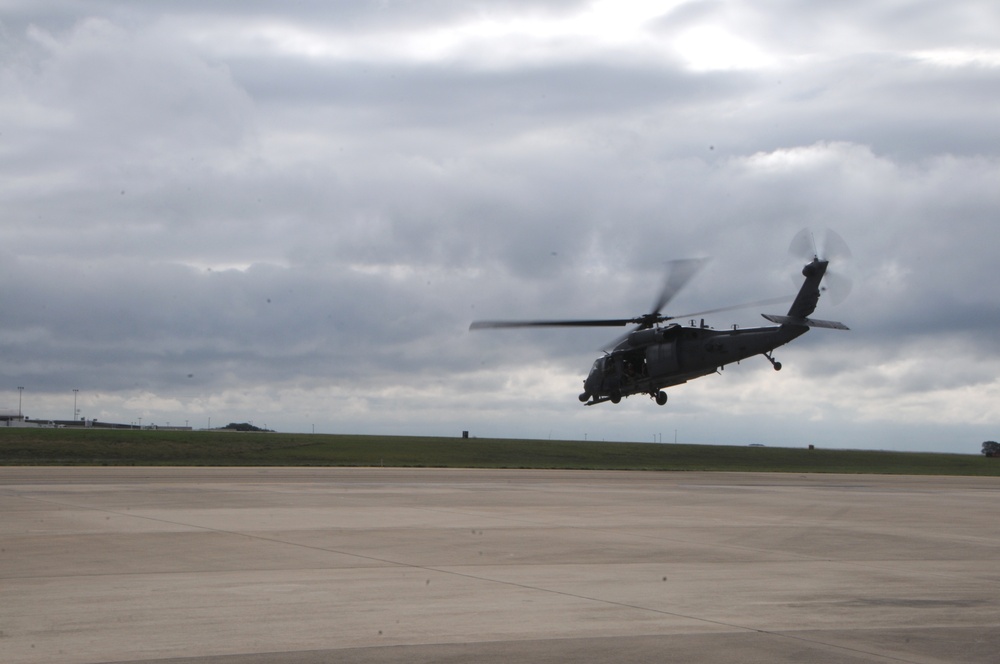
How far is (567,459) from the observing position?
8612cm

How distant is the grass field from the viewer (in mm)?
74562

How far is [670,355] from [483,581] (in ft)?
95.9

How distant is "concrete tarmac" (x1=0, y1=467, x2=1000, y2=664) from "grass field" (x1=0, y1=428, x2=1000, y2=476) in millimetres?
43345

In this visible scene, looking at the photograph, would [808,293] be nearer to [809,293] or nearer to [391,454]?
[809,293]

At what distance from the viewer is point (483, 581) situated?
15.1 m

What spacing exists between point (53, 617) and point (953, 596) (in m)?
11.8

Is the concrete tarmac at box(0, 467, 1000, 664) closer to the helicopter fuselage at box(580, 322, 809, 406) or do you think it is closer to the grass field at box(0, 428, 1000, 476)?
the helicopter fuselage at box(580, 322, 809, 406)

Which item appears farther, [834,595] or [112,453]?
[112,453]

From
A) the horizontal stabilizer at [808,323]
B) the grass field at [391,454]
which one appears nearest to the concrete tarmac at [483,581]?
the horizontal stabilizer at [808,323]

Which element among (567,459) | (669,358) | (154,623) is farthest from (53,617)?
(567,459)

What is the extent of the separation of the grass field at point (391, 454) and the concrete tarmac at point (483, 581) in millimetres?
43345

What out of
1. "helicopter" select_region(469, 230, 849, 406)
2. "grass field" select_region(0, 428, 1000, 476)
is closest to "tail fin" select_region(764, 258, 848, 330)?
"helicopter" select_region(469, 230, 849, 406)

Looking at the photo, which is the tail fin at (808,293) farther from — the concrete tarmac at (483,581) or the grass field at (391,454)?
the grass field at (391,454)

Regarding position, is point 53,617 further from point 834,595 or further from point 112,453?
point 112,453
